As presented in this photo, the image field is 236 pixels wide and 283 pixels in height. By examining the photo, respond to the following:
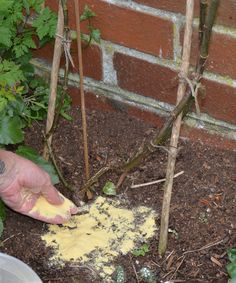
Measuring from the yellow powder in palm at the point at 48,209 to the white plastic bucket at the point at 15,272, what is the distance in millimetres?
176

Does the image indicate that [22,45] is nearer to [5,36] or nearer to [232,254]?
[5,36]

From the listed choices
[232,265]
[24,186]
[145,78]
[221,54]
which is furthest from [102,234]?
[221,54]

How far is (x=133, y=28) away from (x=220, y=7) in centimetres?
27

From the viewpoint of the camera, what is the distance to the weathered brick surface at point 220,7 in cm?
175

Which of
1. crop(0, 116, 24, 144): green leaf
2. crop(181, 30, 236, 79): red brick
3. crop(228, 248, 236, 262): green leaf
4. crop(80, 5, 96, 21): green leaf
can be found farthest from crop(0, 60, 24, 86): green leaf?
crop(228, 248, 236, 262): green leaf

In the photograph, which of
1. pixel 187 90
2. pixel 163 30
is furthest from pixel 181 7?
pixel 187 90

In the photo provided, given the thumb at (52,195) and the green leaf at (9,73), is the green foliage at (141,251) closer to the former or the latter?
the thumb at (52,195)

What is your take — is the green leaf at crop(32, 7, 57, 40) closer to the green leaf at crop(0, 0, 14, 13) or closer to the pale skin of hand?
the green leaf at crop(0, 0, 14, 13)

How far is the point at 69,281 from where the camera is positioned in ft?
5.81

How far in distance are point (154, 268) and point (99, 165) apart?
37 centimetres

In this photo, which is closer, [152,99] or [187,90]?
[187,90]

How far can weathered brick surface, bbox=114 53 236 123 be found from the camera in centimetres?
191

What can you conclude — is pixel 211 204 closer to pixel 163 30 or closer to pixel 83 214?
pixel 83 214

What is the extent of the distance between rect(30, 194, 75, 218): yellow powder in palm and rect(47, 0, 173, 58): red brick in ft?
1.59
